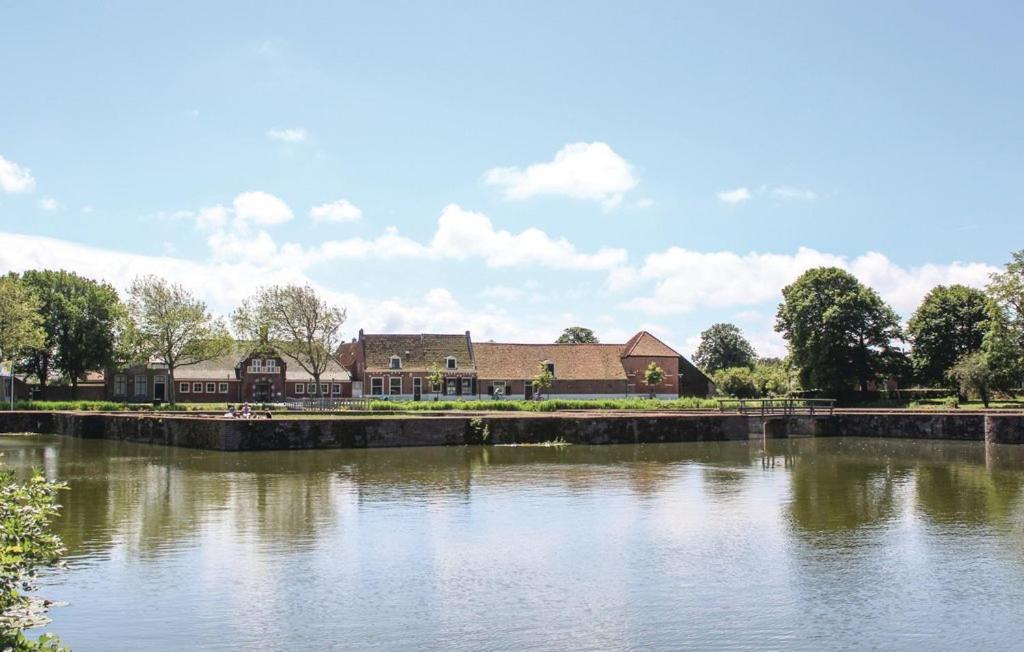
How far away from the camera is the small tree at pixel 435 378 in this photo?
75812mm

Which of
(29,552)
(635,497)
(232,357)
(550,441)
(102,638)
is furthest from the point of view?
(232,357)

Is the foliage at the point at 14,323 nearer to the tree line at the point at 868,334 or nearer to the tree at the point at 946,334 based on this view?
the tree line at the point at 868,334

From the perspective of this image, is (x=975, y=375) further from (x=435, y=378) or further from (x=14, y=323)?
(x=14, y=323)

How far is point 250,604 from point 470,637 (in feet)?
11.3

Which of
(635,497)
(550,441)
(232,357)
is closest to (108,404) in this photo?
(232,357)

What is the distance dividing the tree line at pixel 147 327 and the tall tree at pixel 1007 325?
46.7 meters

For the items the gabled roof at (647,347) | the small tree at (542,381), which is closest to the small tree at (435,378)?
the small tree at (542,381)

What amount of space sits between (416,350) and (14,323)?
3157 cm

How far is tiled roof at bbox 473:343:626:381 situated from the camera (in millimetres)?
79688

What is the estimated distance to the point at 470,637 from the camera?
11.2 metres

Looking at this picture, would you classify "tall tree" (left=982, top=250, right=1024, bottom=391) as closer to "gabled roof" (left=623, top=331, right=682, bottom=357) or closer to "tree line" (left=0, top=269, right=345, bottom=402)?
"gabled roof" (left=623, top=331, right=682, bottom=357)

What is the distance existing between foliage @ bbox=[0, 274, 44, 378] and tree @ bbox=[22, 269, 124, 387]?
862cm

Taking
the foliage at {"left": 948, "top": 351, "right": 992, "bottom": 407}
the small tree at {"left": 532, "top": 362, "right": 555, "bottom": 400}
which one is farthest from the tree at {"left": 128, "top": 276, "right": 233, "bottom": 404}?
the foliage at {"left": 948, "top": 351, "right": 992, "bottom": 407}

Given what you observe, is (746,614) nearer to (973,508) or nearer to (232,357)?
(973,508)
